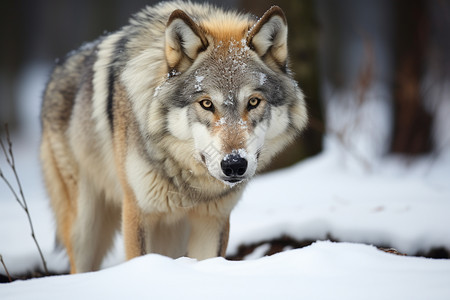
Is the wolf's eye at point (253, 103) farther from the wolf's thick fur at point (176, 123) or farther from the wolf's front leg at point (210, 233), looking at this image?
the wolf's front leg at point (210, 233)

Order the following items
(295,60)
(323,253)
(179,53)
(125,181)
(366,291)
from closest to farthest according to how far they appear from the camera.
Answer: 1. (366,291)
2. (323,253)
3. (179,53)
4. (125,181)
5. (295,60)

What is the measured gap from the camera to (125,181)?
320 cm

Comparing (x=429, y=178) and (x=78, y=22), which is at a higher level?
(x=78, y=22)

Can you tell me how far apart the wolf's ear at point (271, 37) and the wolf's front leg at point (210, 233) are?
1.19m

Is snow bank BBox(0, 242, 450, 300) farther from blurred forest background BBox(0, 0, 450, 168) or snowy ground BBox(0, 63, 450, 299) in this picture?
blurred forest background BBox(0, 0, 450, 168)

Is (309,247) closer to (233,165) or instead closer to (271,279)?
(271,279)

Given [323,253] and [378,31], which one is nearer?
[323,253]

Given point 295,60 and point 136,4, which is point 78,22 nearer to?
point 136,4

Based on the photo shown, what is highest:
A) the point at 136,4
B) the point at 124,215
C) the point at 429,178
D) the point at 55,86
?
the point at 136,4

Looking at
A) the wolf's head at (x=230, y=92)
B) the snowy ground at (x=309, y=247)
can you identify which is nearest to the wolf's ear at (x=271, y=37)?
the wolf's head at (x=230, y=92)

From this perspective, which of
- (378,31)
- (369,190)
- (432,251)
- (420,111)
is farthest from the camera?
(378,31)

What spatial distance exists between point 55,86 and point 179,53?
5.46 ft

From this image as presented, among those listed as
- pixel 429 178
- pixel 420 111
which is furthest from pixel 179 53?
pixel 420 111

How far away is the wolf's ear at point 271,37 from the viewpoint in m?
2.86
